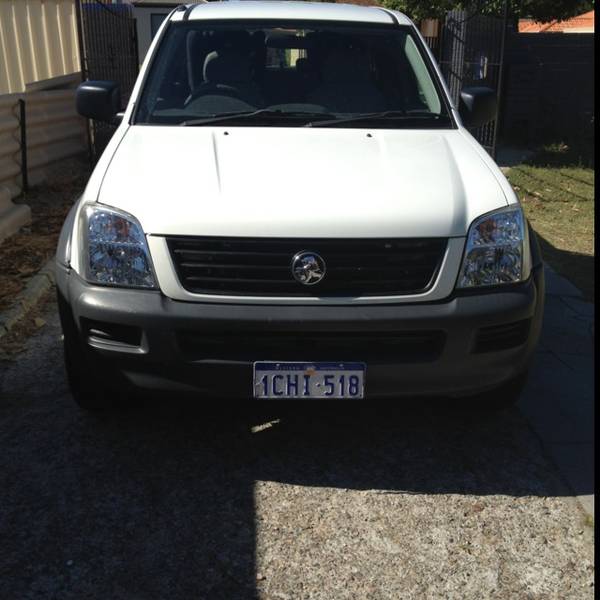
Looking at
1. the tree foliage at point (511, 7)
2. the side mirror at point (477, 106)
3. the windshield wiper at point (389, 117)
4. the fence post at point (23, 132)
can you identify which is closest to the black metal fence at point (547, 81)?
the tree foliage at point (511, 7)

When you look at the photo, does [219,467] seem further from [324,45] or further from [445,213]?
[324,45]

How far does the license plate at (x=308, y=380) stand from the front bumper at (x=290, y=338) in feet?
0.11

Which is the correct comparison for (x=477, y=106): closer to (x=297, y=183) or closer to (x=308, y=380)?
(x=297, y=183)

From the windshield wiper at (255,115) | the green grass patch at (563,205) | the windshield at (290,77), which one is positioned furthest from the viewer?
the green grass patch at (563,205)

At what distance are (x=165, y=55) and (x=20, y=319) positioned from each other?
6.26 ft

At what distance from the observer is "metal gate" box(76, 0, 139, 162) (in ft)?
35.3

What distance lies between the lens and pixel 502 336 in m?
3.24

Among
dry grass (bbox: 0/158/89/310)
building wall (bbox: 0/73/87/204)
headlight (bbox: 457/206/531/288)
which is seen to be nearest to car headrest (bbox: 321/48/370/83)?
headlight (bbox: 457/206/531/288)

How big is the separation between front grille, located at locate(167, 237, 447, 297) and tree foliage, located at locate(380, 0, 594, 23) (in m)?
11.1

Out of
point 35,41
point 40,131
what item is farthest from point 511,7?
point 40,131

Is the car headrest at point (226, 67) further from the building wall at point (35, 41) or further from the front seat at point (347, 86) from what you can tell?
the building wall at point (35, 41)

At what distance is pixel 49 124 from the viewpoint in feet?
29.8

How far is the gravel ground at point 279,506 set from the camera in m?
2.74

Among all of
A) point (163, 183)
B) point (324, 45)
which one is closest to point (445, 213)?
point (163, 183)
